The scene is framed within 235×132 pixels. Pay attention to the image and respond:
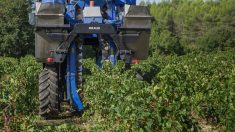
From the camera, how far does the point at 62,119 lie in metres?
10.1

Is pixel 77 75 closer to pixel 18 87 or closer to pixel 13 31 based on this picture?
pixel 18 87

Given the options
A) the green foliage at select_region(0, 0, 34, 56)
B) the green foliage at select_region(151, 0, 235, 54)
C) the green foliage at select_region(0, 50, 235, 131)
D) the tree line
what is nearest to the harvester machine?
the green foliage at select_region(0, 50, 235, 131)

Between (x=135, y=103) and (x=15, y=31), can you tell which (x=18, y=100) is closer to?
(x=135, y=103)

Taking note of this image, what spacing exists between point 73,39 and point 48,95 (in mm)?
1138

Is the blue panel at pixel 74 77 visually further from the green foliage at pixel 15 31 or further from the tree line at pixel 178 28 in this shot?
the green foliage at pixel 15 31

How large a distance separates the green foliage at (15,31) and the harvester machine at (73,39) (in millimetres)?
35313

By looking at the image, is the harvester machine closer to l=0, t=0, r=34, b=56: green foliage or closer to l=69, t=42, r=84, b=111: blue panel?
l=69, t=42, r=84, b=111: blue panel

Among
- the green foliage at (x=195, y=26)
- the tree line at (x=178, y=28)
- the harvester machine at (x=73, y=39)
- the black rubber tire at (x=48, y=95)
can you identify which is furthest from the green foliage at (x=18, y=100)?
the green foliage at (x=195, y=26)

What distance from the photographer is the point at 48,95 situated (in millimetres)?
9750

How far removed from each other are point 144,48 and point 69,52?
4.70 feet

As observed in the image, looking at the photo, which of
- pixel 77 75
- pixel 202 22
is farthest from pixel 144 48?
pixel 202 22

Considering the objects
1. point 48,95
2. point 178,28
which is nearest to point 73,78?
point 48,95

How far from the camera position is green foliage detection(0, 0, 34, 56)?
4494 centimetres

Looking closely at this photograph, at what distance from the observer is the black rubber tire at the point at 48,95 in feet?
31.9
